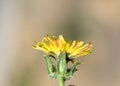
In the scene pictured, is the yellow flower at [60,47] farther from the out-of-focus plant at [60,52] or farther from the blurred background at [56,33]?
the blurred background at [56,33]

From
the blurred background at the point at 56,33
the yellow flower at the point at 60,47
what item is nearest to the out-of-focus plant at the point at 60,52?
the yellow flower at the point at 60,47

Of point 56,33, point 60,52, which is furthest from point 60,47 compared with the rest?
point 56,33

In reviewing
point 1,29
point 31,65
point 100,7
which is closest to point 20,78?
point 31,65

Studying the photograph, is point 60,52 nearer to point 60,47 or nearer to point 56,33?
point 60,47

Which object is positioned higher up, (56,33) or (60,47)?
(56,33)

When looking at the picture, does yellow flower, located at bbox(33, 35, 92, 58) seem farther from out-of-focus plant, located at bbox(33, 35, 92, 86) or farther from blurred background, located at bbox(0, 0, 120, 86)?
blurred background, located at bbox(0, 0, 120, 86)

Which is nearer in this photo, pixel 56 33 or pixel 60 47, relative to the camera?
pixel 60 47
